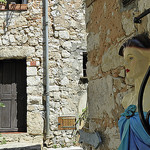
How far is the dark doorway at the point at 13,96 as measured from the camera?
5.19 m

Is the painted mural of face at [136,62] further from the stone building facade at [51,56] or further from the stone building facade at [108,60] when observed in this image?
the stone building facade at [51,56]

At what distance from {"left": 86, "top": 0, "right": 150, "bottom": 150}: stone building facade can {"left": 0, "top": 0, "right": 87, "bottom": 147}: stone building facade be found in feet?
8.67

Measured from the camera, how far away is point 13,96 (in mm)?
5246

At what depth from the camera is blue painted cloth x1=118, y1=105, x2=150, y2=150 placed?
47.4 inches

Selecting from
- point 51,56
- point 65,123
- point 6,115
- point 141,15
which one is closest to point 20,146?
point 6,115

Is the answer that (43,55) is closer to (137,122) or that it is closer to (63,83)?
(63,83)

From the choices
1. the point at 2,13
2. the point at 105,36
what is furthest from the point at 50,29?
the point at 105,36

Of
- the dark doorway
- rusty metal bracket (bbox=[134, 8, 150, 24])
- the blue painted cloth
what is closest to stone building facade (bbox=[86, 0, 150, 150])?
rusty metal bracket (bbox=[134, 8, 150, 24])

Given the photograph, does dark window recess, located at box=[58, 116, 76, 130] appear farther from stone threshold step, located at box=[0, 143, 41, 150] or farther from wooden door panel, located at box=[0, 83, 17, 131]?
wooden door panel, located at box=[0, 83, 17, 131]

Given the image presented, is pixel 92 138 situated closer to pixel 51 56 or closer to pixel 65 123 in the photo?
pixel 65 123

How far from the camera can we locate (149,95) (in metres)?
1.29

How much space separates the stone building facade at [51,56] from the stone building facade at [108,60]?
8.67 ft

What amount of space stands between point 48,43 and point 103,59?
320cm

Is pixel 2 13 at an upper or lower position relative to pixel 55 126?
upper
